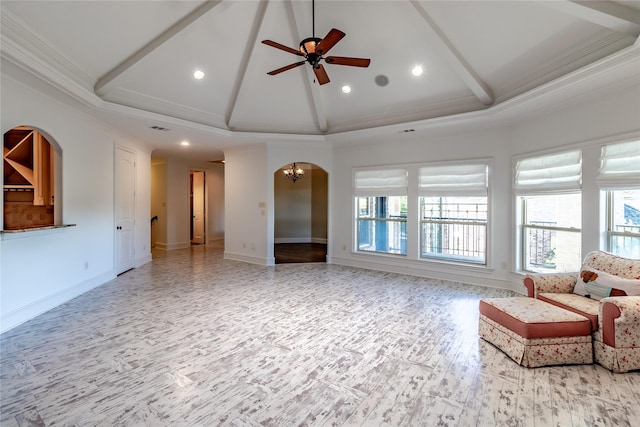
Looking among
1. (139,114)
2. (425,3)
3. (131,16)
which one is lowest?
(139,114)

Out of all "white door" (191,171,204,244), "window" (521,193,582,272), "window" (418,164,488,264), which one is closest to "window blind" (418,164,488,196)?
"window" (418,164,488,264)

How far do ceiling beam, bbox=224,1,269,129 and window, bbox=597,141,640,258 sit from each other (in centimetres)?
463

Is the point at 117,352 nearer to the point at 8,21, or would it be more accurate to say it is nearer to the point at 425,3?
the point at 8,21

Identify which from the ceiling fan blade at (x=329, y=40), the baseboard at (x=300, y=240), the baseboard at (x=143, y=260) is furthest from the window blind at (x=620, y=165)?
the baseboard at (x=143, y=260)

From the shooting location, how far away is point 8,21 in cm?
282

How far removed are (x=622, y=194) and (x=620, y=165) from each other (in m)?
0.37

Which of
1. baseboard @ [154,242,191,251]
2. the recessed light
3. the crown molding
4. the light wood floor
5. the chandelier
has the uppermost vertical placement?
the recessed light

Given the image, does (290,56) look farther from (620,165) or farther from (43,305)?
(43,305)

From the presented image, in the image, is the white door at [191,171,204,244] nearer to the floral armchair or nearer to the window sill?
the window sill

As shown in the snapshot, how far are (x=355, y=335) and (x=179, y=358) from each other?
1.71 m

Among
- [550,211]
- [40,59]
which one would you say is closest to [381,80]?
[550,211]

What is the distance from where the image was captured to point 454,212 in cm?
586

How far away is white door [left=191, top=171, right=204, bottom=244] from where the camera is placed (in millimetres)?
10586

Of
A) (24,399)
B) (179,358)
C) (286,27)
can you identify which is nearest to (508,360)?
(179,358)
